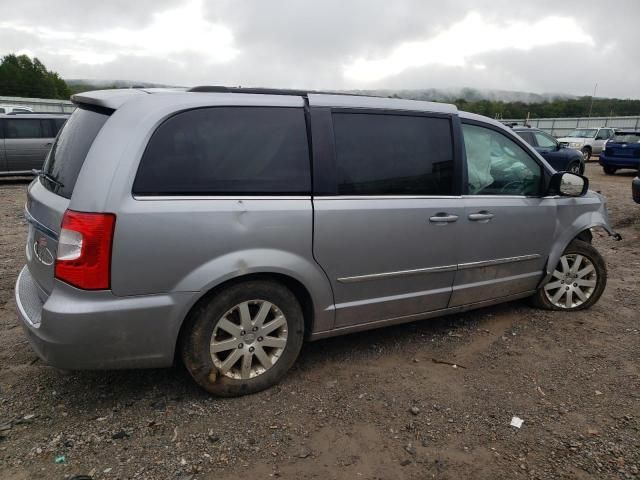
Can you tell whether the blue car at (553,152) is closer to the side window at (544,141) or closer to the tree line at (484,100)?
the side window at (544,141)

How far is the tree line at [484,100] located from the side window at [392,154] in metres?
35.7

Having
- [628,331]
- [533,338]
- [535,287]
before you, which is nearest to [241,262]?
[533,338]

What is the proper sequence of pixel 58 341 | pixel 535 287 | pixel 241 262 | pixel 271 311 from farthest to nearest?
1. pixel 535 287
2. pixel 271 311
3. pixel 241 262
4. pixel 58 341

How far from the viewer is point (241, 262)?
258 cm

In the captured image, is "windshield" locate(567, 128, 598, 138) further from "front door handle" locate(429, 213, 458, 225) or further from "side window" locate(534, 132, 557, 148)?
"front door handle" locate(429, 213, 458, 225)

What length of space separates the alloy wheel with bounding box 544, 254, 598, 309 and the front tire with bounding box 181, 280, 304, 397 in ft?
8.38

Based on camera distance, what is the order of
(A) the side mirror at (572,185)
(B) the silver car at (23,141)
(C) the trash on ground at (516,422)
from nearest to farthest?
(C) the trash on ground at (516,422)
(A) the side mirror at (572,185)
(B) the silver car at (23,141)

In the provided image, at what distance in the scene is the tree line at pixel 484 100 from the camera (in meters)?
47.2

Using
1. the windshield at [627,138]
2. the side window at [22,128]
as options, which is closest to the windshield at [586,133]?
the windshield at [627,138]

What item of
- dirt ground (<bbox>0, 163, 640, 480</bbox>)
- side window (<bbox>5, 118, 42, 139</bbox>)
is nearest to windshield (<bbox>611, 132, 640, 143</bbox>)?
dirt ground (<bbox>0, 163, 640, 480</bbox>)

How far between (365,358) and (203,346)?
1.24 m

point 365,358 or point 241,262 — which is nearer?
point 241,262

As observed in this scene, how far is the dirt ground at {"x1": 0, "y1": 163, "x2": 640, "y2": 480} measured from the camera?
2.34 metres

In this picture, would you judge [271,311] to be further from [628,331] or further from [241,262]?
[628,331]
